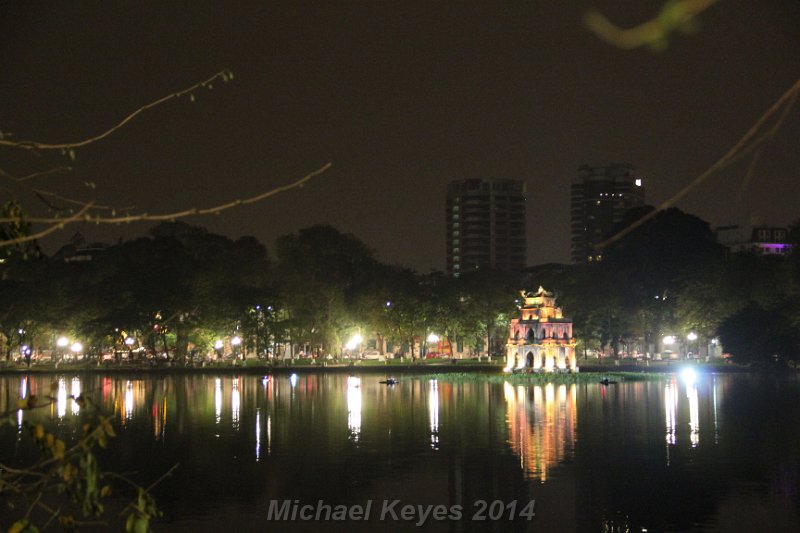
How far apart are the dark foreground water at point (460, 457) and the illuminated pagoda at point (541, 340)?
77.0 feet

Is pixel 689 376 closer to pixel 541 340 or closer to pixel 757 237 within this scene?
pixel 541 340

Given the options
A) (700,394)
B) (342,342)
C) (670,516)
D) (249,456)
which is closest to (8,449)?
(249,456)

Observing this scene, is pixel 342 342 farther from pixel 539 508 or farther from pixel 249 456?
pixel 539 508

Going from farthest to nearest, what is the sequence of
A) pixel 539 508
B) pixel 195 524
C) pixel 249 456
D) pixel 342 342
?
pixel 342 342 < pixel 249 456 < pixel 539 508 < pixel 195 524

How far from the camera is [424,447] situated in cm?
4341

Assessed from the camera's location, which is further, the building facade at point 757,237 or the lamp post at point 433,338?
the building facade at point 757,237

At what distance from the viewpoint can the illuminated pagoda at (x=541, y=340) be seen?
95500mm

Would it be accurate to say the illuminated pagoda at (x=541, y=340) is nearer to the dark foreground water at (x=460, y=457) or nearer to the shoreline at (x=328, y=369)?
the shoreline at (x=328, y=369)

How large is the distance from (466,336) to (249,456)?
80.9 metres

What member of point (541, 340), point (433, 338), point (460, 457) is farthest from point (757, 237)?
point (460, 457)

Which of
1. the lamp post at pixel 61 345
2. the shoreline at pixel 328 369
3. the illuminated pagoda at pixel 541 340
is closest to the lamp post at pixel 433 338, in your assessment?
the shoreline at pixel 328 369

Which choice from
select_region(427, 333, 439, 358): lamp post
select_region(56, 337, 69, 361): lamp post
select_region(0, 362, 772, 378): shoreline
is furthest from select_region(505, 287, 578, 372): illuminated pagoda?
select_region(56, 337, 69, 361): lamp post

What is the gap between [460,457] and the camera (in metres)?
40.5

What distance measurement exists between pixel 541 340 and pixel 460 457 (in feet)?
184
